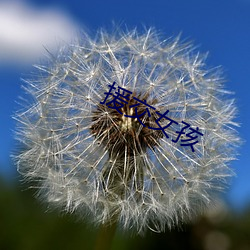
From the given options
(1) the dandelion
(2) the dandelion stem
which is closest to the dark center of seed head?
(1) the dandelion

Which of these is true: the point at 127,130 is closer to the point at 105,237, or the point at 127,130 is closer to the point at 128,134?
the point at 128,134

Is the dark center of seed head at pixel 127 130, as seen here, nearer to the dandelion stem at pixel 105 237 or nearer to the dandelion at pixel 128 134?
the dandelion at pixel 128 134

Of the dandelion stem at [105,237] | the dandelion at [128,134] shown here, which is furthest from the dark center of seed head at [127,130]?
the dandelion stem at [105,237]

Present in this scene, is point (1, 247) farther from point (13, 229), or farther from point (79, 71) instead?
point (79, 71)

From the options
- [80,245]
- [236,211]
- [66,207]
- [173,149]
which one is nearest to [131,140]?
[173,149]

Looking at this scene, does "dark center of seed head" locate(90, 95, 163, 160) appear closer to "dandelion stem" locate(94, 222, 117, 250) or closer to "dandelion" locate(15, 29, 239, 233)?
"dandelion" locate(15, 29, 239, 233)

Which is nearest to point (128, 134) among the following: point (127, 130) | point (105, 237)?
point (127, 130)
